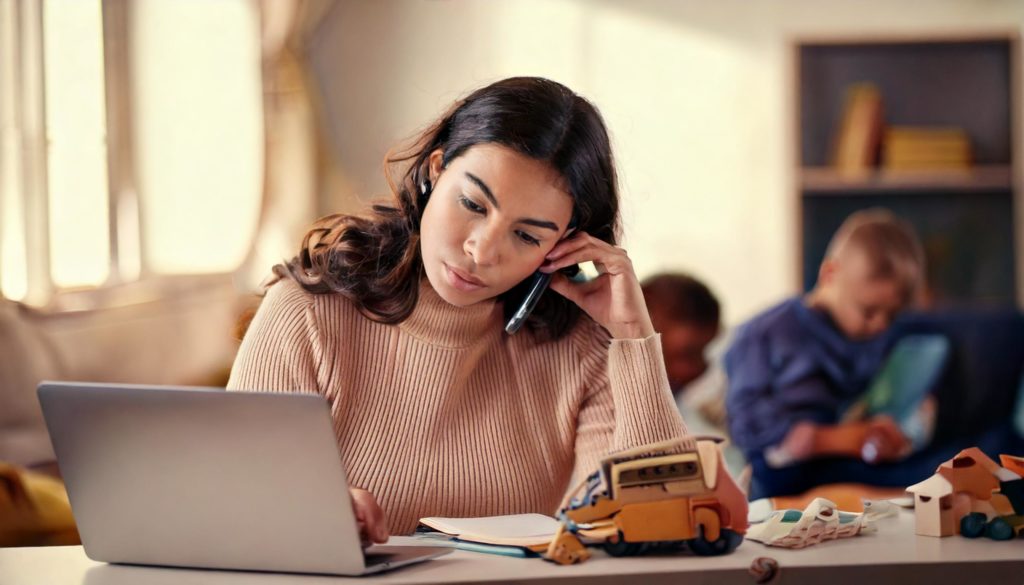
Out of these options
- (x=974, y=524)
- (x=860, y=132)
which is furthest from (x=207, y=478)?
(x=860, y=132)

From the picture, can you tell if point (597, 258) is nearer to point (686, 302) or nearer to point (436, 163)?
point (436, 163)

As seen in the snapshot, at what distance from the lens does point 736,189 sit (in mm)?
4859

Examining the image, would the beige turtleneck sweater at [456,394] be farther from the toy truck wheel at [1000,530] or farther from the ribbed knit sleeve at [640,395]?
the toy truck wheel at [1000,530]

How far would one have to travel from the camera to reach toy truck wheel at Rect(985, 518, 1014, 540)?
1.14 metres

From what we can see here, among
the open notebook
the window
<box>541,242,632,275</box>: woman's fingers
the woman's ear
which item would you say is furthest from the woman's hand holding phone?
the window

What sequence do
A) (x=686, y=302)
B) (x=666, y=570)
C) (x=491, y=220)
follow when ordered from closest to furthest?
1. (x=666, y=570)
2. (x=491, y=220)
3. (x=686, y=302)

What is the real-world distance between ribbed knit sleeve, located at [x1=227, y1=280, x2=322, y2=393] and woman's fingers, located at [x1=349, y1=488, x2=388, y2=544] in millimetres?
295

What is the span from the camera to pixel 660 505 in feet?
3.47

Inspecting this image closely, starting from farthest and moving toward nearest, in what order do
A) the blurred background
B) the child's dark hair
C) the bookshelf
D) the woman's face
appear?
the bookshelf → the blurred background → the child's dark hair → the woman's face

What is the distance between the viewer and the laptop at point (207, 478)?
3.21ft

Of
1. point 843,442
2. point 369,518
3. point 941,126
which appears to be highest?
point 941,126

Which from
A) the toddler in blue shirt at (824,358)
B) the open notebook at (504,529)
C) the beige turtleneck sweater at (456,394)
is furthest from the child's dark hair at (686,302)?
the open notebook at (504,529)

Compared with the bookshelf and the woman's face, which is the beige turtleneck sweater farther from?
the bookshelf

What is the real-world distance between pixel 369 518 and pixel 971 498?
59 cm
